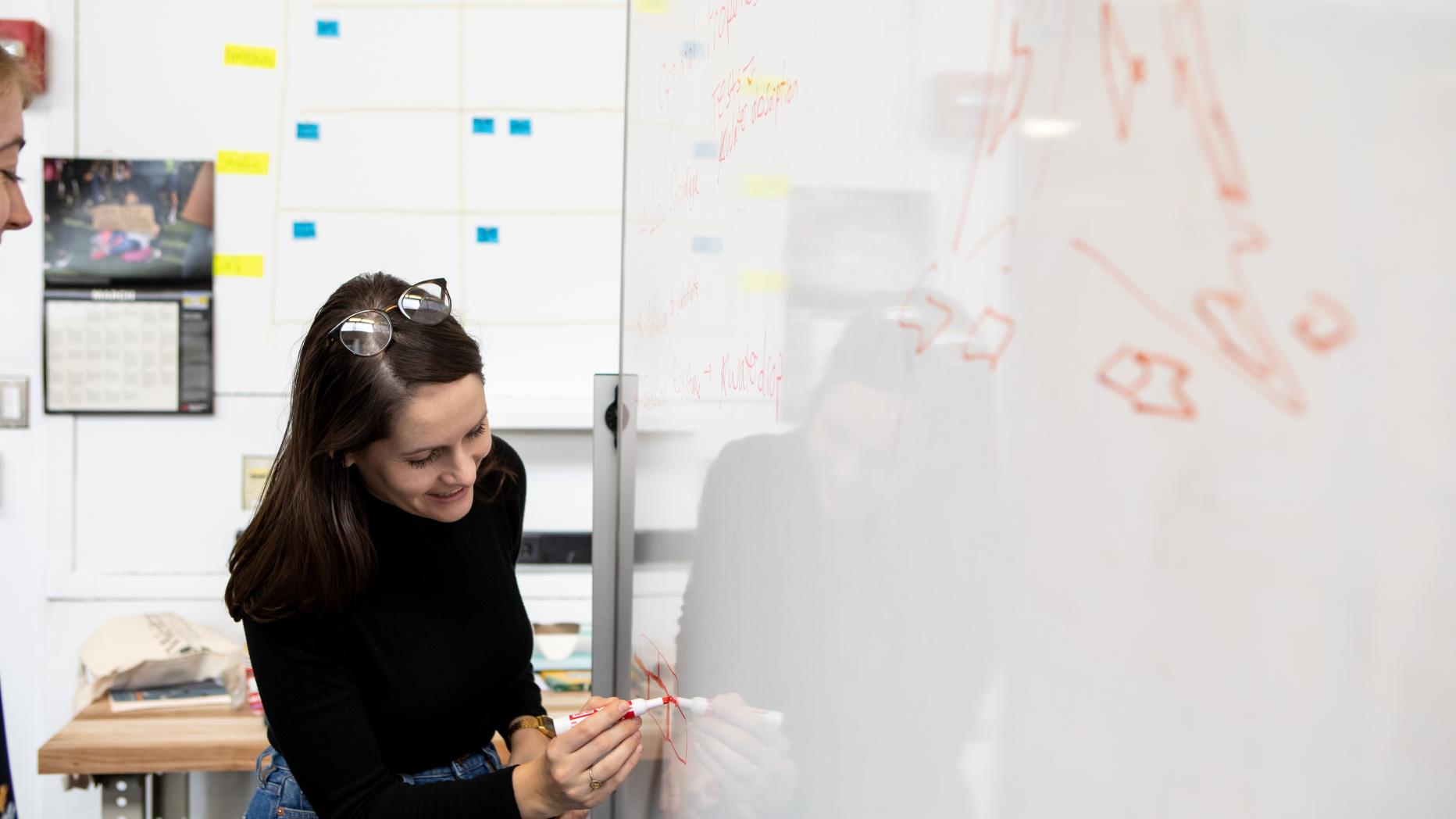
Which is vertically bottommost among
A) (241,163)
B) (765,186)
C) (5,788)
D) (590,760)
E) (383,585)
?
(5,788)

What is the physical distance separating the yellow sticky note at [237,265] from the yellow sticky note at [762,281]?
1737 mm

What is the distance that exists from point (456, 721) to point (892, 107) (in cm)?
91

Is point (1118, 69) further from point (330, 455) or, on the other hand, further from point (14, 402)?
point (14, 402)

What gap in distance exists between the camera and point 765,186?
57 centimetres

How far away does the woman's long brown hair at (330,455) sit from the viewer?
3.17 feet

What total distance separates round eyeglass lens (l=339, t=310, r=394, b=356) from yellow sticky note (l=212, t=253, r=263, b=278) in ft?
4.13

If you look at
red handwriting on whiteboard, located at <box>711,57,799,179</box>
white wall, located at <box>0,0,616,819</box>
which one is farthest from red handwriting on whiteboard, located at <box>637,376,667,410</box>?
white wall, located at <box>0,0,616,819</box>

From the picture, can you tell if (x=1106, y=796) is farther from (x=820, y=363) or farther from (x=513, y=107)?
(x=513, y=107)

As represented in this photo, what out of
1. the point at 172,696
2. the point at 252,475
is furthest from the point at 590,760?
the point at 252,475

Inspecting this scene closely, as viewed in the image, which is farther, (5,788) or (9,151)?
(5,788)

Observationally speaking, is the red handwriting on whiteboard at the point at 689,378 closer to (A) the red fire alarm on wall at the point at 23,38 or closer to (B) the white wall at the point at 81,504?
(B) the white wall at the point at 81,504

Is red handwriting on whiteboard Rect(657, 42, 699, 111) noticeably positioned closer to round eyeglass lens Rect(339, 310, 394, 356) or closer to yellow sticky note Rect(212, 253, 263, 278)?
round eyeglass lens Rect(339, 310, 394, 356)

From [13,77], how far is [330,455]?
0.46 metres

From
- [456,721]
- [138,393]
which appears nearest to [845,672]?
[456,721]
